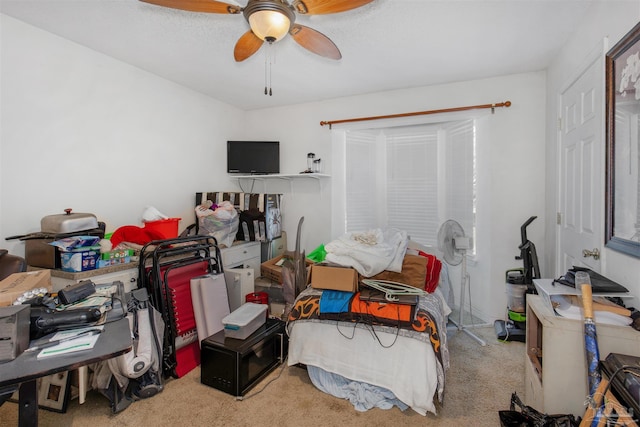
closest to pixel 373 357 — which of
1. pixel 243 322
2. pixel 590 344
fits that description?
pixel 243 322

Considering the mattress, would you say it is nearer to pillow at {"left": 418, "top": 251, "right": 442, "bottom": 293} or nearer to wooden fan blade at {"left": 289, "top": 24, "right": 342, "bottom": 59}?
pillow at {"left": 418, "top": 251, "right": 442, "bottom": 293}

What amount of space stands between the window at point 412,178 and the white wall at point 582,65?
0.67 metres

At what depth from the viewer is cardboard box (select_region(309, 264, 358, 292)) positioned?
1.98 metres

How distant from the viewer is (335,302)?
6.30 feet

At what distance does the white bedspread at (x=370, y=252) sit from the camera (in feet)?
6.58

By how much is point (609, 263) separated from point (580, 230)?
497mm

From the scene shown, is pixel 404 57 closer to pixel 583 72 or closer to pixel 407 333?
pixel 583 72

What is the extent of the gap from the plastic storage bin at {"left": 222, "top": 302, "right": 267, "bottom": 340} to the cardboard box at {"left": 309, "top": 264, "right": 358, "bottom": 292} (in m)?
0.52

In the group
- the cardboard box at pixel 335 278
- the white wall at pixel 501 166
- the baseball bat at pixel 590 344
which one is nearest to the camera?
the baseball bat at pixel 590 344

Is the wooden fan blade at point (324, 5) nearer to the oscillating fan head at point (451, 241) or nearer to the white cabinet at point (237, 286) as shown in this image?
the oscillating fan head at point (451, 241)

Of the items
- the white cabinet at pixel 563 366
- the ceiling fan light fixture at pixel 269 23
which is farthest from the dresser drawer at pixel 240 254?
the white cabinet at pixel 563 366

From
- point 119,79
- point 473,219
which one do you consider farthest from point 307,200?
point 119,79

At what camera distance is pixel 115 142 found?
2.77 m

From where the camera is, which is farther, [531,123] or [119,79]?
[531,123]
